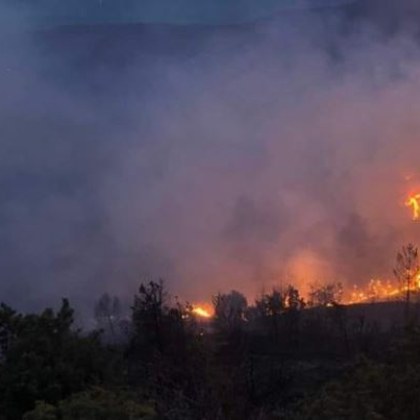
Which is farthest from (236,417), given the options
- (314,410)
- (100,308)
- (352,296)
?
(352,296)

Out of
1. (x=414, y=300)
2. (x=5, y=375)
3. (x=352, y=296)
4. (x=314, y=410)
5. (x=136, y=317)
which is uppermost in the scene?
(x=352, y=296)

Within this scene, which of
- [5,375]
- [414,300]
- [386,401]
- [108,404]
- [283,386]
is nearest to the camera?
[386,401]

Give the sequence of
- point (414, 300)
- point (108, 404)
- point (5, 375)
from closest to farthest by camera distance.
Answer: point (108, 404), point (5, 375), point (414, 300)

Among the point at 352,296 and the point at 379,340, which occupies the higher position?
the point at 352,296

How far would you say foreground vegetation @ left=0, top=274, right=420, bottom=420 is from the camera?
581 inches

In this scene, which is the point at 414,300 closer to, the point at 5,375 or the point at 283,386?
the point at 283,386

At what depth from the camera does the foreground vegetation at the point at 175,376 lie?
1477 cm

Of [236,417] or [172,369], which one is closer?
[236,417]

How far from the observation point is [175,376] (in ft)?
73.4

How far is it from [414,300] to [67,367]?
6105cm

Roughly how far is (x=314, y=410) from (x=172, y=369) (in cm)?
838

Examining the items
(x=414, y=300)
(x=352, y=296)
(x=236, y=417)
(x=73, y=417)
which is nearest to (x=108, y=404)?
(x=73, y=417)

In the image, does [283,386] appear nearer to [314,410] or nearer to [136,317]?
[136,317]

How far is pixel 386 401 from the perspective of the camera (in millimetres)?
14594
